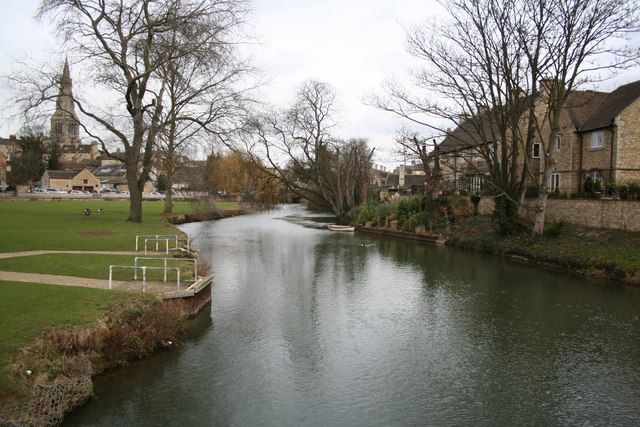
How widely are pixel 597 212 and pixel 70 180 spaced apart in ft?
347

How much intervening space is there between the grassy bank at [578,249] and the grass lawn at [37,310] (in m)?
18.0

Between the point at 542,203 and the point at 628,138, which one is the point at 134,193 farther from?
the point at 628,138

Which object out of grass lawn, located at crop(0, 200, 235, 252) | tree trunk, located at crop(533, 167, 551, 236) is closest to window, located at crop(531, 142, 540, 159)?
tree trunk, located at crop(533, 167, 551, 236)

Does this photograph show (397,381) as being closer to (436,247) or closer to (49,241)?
(49,241)

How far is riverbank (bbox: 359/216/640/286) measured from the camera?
20.2 m

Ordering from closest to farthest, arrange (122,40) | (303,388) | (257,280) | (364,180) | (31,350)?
1. (31,350)
2. (303,388)
3. (257,280)
4. (122,40)
5. (364,180)

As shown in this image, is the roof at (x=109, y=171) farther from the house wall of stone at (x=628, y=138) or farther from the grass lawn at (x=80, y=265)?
the house wall of stone at (x=628, y=138)

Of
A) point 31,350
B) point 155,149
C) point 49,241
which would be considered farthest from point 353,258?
point 31,350

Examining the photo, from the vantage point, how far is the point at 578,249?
75.3 ft

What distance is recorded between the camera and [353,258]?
88.6 ft

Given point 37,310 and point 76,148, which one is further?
point 76,148

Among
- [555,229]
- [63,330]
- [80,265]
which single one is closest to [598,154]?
[555,229]

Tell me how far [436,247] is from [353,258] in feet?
27.9

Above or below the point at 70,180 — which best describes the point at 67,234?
below
